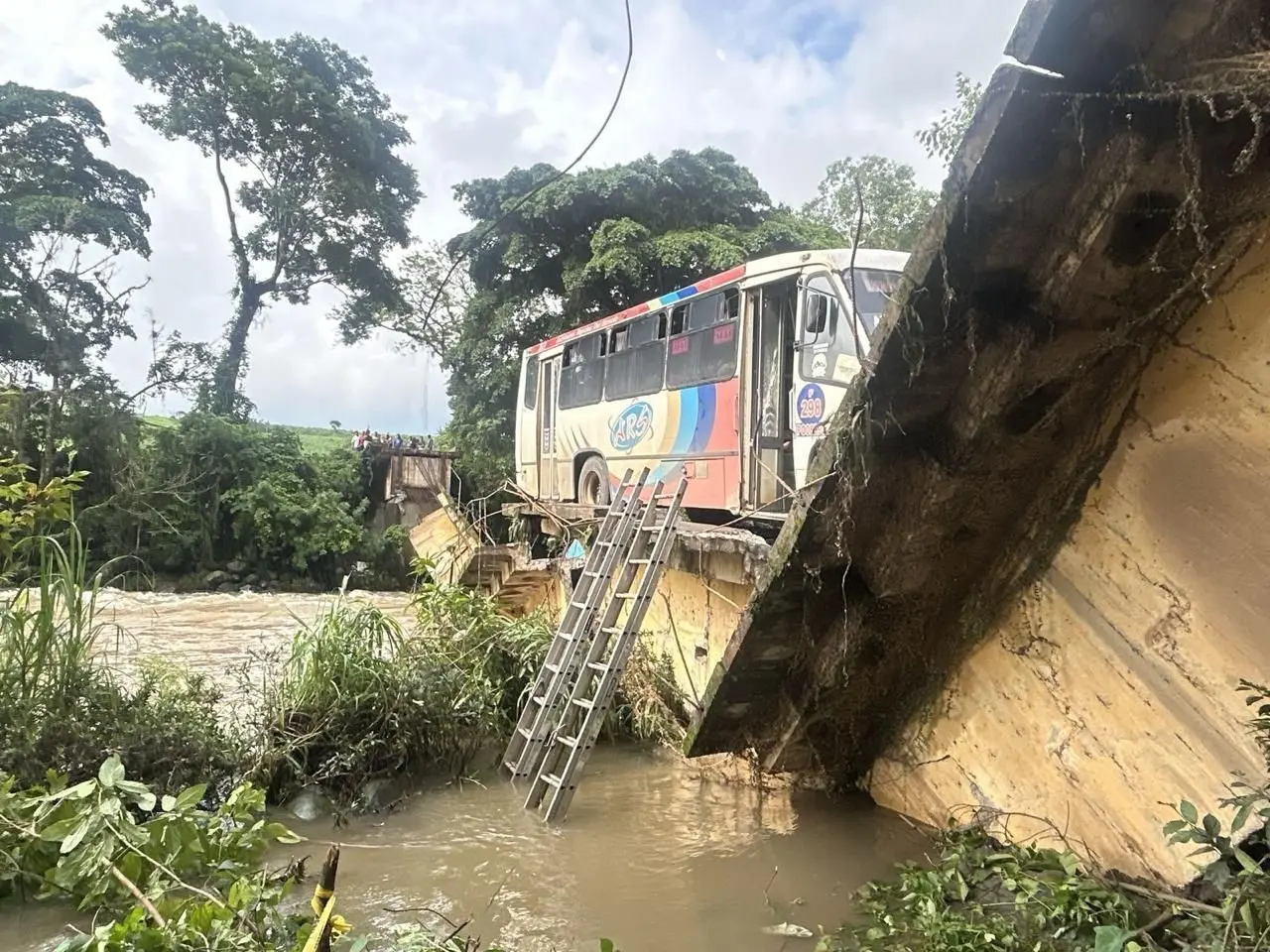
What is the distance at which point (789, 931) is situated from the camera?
134 inches

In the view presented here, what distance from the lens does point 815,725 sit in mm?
4391

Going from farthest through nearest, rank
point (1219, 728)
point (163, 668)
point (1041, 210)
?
1. point (163, 668)
2. point (1219, 728)
3. point (1041, 210)

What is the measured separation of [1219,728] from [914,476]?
4.37 feet

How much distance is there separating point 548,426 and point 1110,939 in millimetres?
9871

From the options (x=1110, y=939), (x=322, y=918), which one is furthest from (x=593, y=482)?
(x=322, y=918)

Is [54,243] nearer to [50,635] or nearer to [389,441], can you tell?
[389,441]

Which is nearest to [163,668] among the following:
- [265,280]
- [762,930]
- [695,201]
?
[762,930]

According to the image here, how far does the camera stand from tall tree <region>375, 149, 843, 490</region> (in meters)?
15.4

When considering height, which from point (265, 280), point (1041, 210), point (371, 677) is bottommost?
point (371, 677)

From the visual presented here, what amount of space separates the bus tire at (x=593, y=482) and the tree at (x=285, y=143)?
12.8 meters

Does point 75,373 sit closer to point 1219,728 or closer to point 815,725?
point 815,725

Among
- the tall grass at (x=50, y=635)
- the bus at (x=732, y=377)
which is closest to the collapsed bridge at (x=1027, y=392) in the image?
the bus at (x=732, y=377)

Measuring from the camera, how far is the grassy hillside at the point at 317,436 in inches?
701

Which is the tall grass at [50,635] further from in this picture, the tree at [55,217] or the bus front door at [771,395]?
the tree at [55,217]
